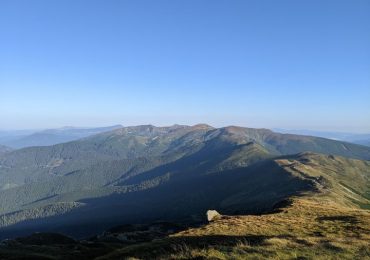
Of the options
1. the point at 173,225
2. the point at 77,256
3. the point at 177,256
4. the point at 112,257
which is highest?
the point at 177,256

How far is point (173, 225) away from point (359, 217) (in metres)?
76.7

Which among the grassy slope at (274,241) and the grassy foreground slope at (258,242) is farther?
the grassy foreground slope at (258,242)

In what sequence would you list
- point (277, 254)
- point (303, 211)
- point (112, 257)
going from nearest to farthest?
point (277, 254)
point (112, 257)
point (303, 211)

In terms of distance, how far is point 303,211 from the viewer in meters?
68.5

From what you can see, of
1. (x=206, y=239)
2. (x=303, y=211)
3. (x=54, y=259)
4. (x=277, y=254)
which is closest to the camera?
(x=277, y=254)

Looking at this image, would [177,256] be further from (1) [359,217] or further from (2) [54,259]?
(1) [359,217]

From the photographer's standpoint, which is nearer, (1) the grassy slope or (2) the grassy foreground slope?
(1) the grassy slope

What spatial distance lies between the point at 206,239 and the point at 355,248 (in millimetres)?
15762

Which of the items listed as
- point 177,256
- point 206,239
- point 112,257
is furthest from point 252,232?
point 177,256

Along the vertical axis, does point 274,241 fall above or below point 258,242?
above

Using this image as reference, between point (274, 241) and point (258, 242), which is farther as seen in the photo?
point (258, 242)

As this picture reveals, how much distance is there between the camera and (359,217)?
5725 cm

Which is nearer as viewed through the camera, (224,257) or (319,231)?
(224,257)

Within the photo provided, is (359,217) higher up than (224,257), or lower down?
lower down
